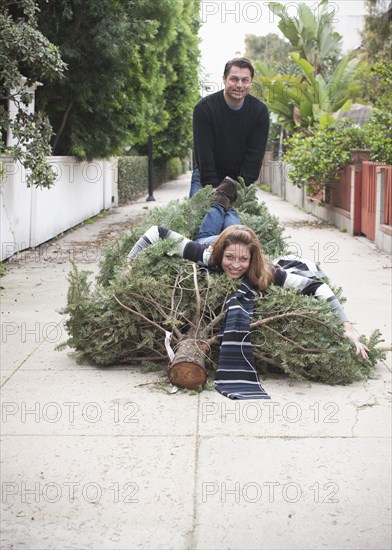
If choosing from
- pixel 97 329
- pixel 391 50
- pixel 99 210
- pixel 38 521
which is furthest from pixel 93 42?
pixel 391 50

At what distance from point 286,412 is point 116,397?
125 centimetres

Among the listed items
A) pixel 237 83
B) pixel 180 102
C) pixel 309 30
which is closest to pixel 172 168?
pixel 180 102

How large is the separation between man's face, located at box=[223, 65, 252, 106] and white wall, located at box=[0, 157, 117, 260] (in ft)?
15.4

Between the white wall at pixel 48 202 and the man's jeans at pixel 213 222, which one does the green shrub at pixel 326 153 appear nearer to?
the white wall at pixel 48 202

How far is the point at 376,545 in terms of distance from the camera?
377 cm

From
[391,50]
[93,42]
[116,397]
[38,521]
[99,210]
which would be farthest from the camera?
[391,50]

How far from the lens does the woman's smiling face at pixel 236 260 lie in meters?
6.43

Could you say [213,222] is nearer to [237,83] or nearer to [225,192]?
[225,192]

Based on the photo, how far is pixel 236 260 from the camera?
21.2 feet

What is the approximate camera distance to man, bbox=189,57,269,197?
7.22 m

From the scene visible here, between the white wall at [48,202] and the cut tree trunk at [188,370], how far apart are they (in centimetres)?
586

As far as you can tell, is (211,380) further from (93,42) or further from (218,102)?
(93,42)

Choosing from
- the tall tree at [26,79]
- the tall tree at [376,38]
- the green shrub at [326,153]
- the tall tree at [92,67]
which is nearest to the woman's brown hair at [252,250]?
the tall tree at [26,79]

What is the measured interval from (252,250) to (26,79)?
809 centimetres
